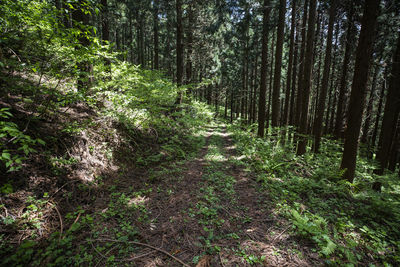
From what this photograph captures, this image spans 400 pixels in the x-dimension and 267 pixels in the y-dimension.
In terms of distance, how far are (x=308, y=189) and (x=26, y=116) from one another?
302 inches

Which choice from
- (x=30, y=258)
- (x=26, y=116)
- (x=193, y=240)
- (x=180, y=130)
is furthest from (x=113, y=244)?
(x=180, y=130)

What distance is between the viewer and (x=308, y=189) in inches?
200

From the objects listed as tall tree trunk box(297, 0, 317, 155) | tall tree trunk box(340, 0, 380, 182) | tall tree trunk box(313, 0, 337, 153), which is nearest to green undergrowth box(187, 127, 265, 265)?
tall tree trunk box(340, 0, 380, 182)

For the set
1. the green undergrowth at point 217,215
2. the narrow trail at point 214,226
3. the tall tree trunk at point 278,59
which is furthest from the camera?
the tall tree trunk at point 278,59

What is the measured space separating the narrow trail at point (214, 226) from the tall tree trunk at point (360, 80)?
11.8 ft

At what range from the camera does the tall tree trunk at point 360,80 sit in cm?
499

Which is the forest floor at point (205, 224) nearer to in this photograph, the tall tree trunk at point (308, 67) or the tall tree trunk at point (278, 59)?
the tall tree trunk at point (308, 67)

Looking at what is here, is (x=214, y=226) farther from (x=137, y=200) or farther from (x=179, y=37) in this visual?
(x=179, y=37)

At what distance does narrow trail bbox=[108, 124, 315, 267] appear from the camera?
2.54 m

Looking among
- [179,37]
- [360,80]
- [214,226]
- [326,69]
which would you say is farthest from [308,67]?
[214,226]

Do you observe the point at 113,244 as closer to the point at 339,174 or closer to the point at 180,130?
the point at 339,174

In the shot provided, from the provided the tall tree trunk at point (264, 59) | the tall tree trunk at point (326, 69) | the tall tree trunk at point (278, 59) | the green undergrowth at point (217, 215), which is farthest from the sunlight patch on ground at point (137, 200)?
the tall tree trunk at point (326, 69)

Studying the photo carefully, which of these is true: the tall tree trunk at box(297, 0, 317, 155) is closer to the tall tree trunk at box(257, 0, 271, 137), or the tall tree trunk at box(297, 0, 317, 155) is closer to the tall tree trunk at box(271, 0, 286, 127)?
the tall tree trunk at box(271, 0, 286, 127)

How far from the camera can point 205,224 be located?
324 centimetres
